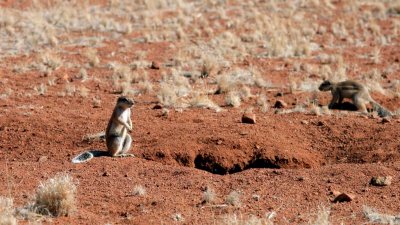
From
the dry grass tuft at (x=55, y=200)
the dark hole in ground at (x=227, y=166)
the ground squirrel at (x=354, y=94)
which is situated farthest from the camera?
the ground squirrel at (x=354, y=94)

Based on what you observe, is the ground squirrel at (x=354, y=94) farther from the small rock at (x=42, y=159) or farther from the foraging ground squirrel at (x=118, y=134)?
the small rock at (x=42, y=159)

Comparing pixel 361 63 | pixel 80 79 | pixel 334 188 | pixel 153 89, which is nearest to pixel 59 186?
pixel 334 188

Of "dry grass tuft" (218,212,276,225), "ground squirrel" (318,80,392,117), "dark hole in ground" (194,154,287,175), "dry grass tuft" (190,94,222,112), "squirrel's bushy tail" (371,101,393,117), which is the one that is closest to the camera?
"dry grass tuft" (218,212,276,225)

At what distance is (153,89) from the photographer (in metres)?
16.9

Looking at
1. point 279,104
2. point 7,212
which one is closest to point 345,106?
point 279,104

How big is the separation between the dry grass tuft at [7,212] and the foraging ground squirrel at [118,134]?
272 centimetres

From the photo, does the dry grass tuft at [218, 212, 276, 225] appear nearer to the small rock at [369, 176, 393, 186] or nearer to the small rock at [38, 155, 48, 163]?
the small rock at [369, 176, 393, 186]

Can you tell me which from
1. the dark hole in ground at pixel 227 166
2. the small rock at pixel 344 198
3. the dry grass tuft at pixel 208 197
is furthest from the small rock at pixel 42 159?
the small rock at pixel 344 198

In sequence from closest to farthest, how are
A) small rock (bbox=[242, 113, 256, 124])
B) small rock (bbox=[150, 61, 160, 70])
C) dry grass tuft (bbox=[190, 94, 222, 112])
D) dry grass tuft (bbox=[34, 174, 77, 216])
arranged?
dry grass tuft (bbox=[34, 174, 77, 216]) < small rock (bbox=[242, 113, 256, 124]) < dry grass tuft (bbox=[190, 94, 222, 112]) < small rock (bbox=[150, 61, 160, 70])

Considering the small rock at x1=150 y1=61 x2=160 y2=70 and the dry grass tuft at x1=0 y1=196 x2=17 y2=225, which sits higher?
the dry grass tuft at x1=0 y1=196 x2=17 y2=225

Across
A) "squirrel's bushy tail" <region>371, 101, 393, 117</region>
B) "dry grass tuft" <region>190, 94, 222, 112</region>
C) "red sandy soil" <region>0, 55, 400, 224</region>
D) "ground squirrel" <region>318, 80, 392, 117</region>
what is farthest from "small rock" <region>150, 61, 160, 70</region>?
"squirrel's bushy tail" <region>371, 101, 393, 117</region>

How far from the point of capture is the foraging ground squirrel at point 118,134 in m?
10.7

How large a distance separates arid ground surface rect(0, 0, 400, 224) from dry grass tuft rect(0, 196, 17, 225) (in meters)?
0.45

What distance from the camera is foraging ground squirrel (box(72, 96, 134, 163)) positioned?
423 inches
